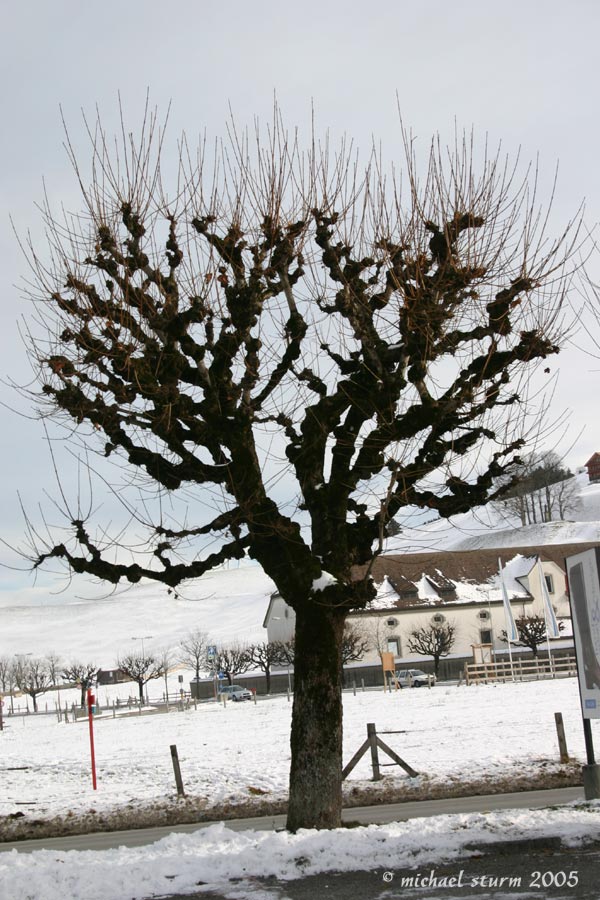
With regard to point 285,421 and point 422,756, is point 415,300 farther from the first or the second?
point 422,756

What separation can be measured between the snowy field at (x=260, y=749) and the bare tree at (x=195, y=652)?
64.1 metres

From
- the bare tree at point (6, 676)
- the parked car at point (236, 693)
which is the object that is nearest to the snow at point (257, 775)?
the parked car at point (236, 693)

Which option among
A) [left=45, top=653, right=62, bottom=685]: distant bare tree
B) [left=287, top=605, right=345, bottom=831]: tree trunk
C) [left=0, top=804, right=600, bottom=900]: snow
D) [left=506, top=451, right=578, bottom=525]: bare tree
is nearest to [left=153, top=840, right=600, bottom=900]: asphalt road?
[left=0, top=804, right=600, bottom=900]: snow

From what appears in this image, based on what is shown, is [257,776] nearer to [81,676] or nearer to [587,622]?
[587,622]

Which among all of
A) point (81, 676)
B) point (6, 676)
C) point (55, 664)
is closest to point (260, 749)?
point (81, 676)

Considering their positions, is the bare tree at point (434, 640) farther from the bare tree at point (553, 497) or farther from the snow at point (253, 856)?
the bare tree at point (553, 497)

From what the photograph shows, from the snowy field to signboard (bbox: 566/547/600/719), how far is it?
735 centimetres

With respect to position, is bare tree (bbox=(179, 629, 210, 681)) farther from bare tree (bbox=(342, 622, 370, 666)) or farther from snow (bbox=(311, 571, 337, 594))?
snow (bbox=(311, 571, 337, 594))

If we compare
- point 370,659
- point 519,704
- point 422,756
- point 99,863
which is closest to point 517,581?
point 370,659

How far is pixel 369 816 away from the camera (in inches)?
588

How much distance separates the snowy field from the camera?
19.7 m

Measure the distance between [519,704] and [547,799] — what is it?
2224cm

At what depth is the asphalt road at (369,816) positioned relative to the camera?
14.2 m

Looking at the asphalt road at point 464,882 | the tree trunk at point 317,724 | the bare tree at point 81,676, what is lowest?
the bare tree at point 81,676
